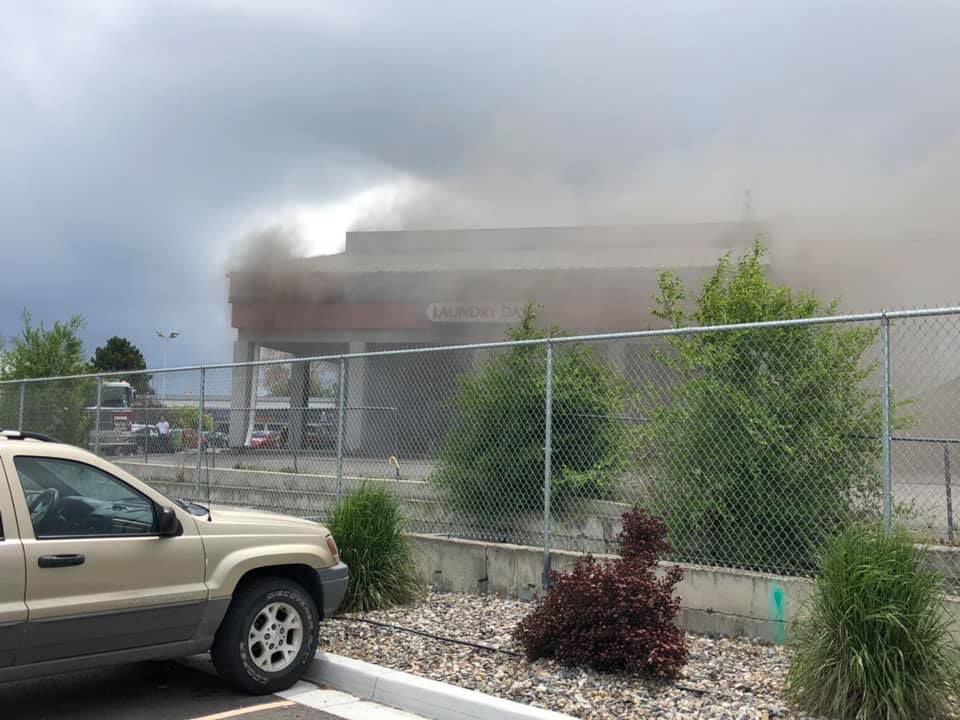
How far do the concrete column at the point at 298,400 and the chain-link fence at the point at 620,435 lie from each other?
0.03 meters

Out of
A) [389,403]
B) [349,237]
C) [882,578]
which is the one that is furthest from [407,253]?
[882,578]

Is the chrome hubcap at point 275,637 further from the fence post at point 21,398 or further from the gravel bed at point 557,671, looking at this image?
the fence post at point 21,398

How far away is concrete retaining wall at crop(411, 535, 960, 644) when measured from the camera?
584 centimetres

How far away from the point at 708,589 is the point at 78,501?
4.01 meters

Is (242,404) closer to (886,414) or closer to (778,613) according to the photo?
(778,613)

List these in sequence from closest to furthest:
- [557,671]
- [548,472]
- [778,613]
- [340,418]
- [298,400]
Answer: [557,671] < [778,613] < [548,472] < [340,418] < [298,400]

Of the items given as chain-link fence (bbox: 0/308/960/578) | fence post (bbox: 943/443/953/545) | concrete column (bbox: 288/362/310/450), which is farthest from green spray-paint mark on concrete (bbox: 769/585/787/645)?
concrete column (bbox: 288/362/310/450)

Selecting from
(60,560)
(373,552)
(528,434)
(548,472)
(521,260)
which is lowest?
(373,552)

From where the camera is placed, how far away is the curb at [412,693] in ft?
15.1

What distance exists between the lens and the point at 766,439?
6441mm

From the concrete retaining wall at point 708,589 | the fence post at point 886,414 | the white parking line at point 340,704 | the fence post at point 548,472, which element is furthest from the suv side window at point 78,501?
the fence post at point 886,414

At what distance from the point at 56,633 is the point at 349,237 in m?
29.0

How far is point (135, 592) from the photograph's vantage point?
468 cm

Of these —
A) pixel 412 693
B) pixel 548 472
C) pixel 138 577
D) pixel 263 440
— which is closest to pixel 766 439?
pixel 548 472
